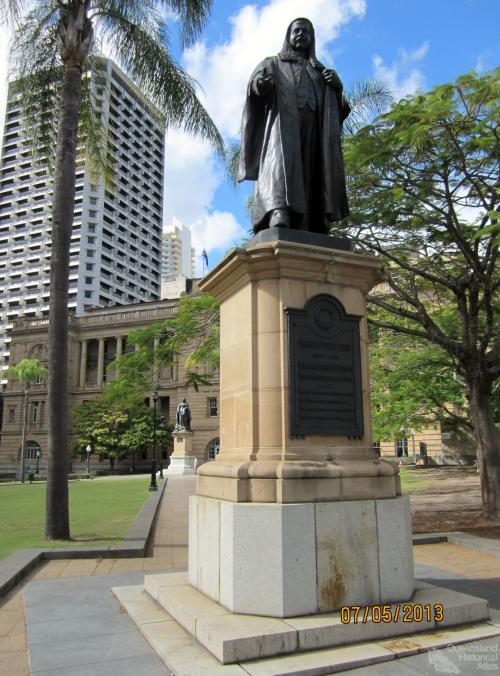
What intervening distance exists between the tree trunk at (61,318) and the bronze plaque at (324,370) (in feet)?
24.3

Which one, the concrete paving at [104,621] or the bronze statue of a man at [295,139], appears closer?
the concrete paving at [104,621]

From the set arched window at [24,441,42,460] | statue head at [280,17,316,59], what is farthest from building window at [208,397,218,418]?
statue head at [280,17,316,59]

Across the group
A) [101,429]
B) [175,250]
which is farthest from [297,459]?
[175,250]

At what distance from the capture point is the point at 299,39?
629 cm

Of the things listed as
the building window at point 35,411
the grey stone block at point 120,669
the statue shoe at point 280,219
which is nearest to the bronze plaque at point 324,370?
the statue shoe at point 280,219

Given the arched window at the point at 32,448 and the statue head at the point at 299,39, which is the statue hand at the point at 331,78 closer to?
the statue head at the point at 299,39

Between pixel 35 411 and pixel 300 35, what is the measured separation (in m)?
75.9

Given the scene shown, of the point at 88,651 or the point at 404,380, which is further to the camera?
the point at 404,380

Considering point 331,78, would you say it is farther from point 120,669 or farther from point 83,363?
point 83,363

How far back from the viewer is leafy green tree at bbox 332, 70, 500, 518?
10609mm

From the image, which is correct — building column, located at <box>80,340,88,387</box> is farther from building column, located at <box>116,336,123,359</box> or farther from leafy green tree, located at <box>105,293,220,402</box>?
leafy green tree, located at <box>105,293,220,402</box>

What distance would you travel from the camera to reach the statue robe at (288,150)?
5.92 meters

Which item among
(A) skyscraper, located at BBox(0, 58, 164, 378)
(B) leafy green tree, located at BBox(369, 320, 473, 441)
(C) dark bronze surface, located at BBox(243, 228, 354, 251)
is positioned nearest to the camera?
(C) dark bronze surface, located at BBox(243, 228, 354, 251)
